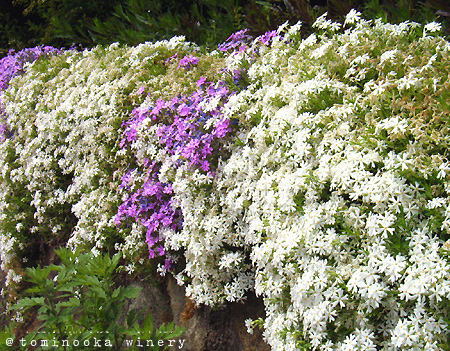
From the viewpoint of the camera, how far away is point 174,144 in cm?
393

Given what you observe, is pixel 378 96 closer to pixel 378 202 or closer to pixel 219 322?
pixel 378 202

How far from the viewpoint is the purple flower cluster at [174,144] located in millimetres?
3603

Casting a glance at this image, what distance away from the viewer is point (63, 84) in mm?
6922

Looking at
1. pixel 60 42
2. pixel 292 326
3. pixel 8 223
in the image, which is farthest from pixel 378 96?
pixel 60 42

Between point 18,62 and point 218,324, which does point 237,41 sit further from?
point 18,62

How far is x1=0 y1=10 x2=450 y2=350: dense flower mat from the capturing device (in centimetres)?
214

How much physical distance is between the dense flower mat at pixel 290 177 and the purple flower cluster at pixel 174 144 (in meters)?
0.02

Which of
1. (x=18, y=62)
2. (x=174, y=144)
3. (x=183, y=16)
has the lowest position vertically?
(x=174, y=144)

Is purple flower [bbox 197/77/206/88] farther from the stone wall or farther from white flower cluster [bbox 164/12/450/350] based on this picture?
the stone wall

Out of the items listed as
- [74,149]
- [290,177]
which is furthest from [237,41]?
[290,177]

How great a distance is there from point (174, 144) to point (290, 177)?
1.58 meters

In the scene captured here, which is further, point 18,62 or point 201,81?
point 18,62

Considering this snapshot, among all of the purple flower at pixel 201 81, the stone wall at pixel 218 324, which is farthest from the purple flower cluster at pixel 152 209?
the purple flower at pixel 201 81

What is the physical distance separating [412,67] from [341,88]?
0.44m
